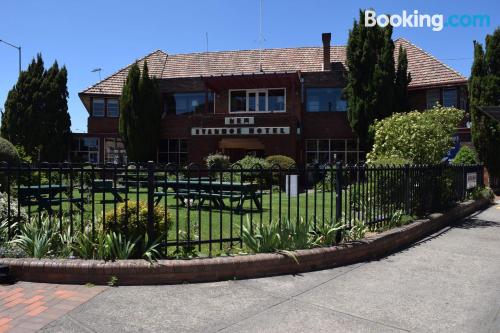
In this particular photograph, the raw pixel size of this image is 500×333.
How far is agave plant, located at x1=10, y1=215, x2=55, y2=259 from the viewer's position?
5398mm

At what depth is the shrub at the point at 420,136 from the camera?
34.9 feet

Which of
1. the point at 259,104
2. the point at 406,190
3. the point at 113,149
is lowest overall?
the point at 406,190

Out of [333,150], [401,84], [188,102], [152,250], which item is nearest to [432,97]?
[401,84]

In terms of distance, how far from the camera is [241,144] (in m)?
24.1

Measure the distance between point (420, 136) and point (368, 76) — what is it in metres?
12.5

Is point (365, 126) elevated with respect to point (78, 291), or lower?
elevated

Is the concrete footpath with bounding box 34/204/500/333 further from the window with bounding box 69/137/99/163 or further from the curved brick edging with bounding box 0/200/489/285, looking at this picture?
the window with bounding box 69/137/99/163

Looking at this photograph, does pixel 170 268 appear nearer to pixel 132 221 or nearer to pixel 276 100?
pixel 132 221

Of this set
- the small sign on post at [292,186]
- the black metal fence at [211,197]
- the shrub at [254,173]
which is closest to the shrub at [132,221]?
the black metal fence at [211,197]

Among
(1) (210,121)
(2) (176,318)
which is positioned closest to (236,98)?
(1) (210,121)

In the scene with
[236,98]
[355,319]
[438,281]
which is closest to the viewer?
[355,319]

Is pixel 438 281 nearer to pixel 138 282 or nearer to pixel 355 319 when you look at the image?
pixel 355 319

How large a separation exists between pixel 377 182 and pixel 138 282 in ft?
16.0

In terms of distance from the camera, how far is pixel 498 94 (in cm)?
1934
